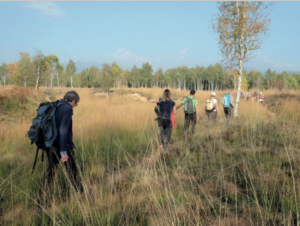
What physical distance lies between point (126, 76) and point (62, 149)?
7101 cm

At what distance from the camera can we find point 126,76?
7275 cm

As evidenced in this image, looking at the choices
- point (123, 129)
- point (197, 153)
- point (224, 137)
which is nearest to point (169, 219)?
point (197, 153)

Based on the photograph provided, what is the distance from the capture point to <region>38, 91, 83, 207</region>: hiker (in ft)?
10.7

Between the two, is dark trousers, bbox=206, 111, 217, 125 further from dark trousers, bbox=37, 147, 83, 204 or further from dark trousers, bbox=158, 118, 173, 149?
dark trousers, bbox=37, 147, 83, 204

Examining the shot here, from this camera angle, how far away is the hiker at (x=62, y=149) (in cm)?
325

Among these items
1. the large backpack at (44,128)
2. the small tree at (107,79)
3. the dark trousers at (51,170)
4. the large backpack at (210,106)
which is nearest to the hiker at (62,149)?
the dark trousers at (51,170)

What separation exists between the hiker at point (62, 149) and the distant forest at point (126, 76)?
30.5 metres

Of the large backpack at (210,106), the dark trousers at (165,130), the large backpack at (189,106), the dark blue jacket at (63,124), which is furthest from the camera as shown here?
the large backpack at (210,106)

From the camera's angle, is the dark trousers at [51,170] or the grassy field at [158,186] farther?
the dark trousers at [51,170]

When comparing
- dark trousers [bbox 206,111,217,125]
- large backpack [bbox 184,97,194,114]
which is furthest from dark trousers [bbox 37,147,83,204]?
dark trousers [bbox 206,111,217,125]

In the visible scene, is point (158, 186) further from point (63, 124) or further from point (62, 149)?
point (63, 124)

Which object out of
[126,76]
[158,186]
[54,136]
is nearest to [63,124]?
[54,136]

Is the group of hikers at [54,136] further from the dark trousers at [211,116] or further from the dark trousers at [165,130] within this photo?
the dark trousers at [211,116]

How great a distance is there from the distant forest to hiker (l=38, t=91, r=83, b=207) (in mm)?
30539
